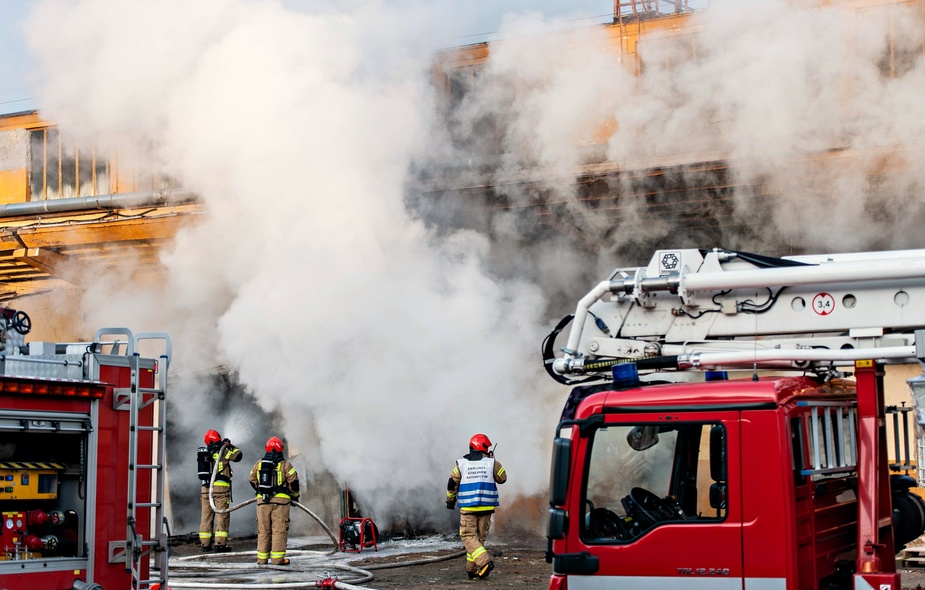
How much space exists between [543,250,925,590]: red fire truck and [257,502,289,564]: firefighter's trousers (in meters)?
6.88

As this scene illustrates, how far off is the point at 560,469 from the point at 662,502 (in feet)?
1.76

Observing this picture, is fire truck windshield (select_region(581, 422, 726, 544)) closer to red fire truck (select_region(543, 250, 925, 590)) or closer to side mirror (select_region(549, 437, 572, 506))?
red fire truck (select_region(543, 250, 925, 590))

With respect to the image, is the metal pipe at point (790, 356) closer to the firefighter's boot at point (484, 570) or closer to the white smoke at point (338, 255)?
the firefighter's boot at point (484, 570)

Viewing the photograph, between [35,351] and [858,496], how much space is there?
4.62 meters

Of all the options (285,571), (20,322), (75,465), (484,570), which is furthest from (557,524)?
(285,571)

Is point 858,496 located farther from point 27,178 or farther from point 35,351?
point 27,178

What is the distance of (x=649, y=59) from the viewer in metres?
13.7

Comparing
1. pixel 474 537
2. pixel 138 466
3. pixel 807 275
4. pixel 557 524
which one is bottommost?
pixel 474 537

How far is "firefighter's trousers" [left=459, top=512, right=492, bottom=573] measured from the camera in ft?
34.3

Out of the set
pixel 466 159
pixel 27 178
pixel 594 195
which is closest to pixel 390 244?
pixel 466 159

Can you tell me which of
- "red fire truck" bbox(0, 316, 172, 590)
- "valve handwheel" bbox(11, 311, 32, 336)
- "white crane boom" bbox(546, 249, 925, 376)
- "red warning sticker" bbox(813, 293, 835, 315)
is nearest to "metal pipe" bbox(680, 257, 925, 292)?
"white crane boom" bbox(546, 249, 925, 376)

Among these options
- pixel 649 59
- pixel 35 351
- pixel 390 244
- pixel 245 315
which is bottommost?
pixel 35 351

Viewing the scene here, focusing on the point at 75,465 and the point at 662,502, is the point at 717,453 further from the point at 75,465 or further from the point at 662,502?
the point at 75,465

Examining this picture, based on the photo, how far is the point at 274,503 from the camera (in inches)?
470
